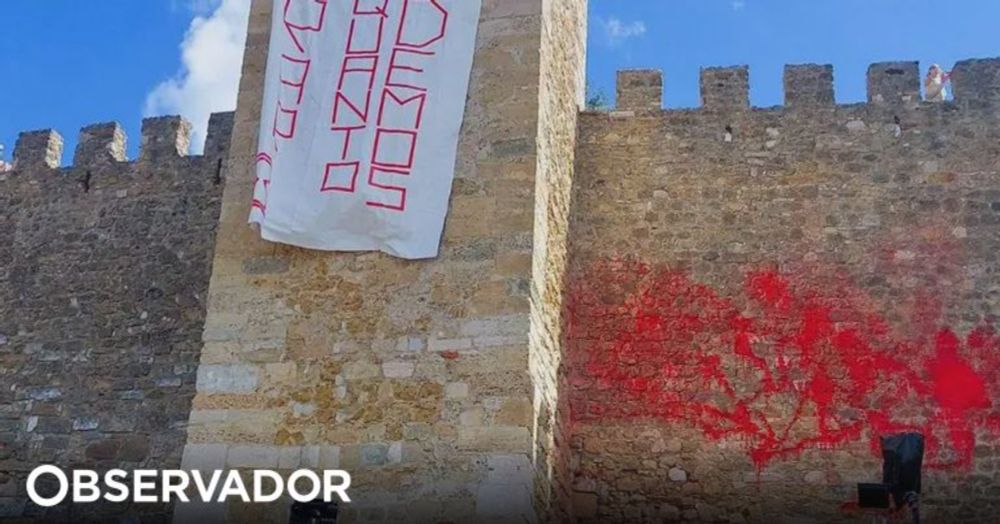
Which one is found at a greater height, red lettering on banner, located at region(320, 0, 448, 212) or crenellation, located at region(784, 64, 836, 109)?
crenellation, located at region(784, 64, 836, 109)

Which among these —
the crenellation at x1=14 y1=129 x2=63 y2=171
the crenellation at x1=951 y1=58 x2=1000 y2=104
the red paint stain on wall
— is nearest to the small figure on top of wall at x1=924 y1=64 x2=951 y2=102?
the crenellation at x1=951 y1=58 x2=1000 y2=104

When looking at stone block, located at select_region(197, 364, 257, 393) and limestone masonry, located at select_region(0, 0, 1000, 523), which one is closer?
→ limestone masonry, located at select_region(0, 0, 1000, 523)

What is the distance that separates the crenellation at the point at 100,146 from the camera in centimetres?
1079

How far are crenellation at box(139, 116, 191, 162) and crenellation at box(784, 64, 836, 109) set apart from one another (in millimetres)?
4964

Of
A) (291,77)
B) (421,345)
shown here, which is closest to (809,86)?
(291,77)

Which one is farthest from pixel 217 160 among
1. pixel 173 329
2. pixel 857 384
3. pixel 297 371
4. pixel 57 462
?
pixel 857 384

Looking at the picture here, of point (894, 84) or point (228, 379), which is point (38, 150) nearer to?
point (228, 379)

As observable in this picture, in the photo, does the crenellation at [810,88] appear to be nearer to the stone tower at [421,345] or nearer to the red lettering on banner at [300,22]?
the stone tower at [421,345]

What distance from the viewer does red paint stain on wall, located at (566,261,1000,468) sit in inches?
301

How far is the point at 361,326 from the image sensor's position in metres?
6.12

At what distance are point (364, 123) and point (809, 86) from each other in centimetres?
365

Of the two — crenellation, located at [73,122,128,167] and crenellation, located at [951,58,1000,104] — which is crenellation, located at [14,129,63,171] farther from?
crenellation, located at [951,58,1000,104]

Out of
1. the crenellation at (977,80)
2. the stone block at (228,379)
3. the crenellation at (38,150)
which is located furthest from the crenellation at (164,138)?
the crenellation at (977,80)

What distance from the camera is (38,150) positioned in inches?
433
